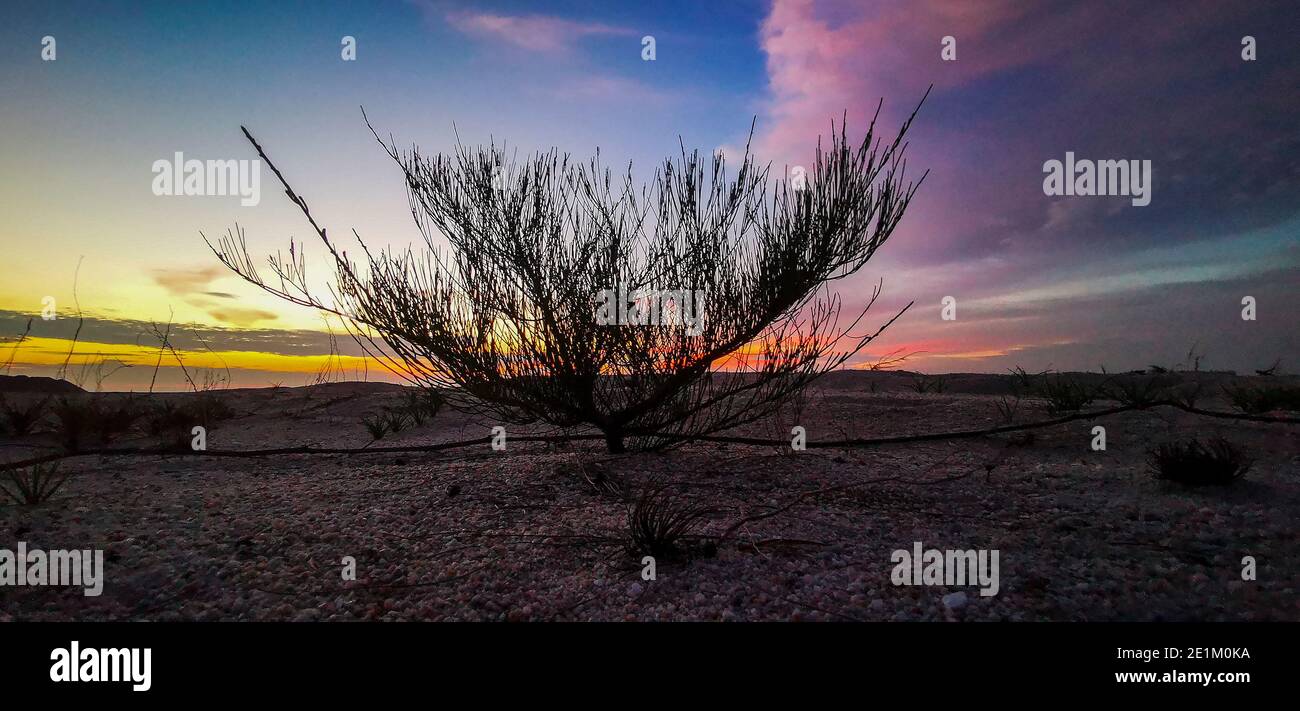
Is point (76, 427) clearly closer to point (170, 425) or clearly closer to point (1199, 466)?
point (170, 425)

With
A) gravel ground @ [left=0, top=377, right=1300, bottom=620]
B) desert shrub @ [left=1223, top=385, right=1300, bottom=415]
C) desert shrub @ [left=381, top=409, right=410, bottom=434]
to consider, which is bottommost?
gravel ground @ [left=0, top=377, right=1300, bottom=620]

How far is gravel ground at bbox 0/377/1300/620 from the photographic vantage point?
2275 millimetres

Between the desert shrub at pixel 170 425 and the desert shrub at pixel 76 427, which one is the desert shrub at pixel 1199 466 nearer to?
the desert shrub at pixel 170 425

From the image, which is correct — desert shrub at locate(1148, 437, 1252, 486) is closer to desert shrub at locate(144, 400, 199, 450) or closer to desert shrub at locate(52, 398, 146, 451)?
desert shrub at locate(144, 400, 199, 450)

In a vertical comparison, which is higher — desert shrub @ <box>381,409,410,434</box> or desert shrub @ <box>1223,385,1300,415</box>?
desert shrub @ <box>1223,385,1300,415</box>

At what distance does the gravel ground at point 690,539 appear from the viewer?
228cm

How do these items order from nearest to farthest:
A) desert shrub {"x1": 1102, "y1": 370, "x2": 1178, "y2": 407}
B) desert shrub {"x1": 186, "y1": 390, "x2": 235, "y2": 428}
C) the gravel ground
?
1. the gravel ground
2. desert shrub {"x1": 1102, "y1": 370, "x2": 1178, "y2": 407}
3. desert shrub {"x1": 186, "y1": 390, "x2": 235, "y2": 428}

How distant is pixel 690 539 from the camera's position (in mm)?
2789

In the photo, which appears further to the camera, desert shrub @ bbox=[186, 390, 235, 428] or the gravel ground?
desert shrub @ bbox=[186, 390, 235, 428]

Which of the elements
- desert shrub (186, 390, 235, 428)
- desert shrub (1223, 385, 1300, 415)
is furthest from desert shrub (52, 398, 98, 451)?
desert shrub (1223, 385, 1300, 415)

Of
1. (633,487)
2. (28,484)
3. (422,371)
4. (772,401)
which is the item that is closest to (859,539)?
(633,487)

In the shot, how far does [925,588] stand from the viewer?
2.32 m

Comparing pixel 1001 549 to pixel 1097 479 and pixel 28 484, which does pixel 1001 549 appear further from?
pixel 28 484
